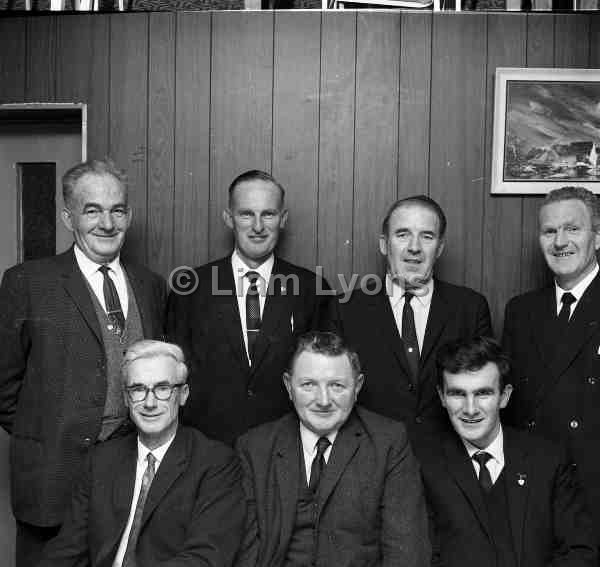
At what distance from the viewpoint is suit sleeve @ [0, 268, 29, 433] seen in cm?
238

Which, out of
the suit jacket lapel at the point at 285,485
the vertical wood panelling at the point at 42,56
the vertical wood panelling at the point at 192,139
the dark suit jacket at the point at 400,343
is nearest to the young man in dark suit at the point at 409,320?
the dark suit jacket at the point at 400,343

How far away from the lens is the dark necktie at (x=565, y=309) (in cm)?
255

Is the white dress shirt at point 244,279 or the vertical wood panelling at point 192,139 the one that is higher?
the vertical wood panelling at point 192,139

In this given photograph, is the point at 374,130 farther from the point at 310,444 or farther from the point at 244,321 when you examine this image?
the point at 310,444

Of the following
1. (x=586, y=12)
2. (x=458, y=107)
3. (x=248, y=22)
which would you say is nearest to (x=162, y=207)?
(x=248, y=22)

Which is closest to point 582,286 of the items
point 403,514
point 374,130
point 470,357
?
point 470,357

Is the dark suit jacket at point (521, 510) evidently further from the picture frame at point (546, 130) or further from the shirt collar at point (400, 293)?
the picture frame at point (546, 130)

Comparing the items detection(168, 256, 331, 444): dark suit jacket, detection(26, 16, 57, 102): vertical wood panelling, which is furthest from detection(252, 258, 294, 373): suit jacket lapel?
detection(26, 16, 57, 102): vertical wood panelling

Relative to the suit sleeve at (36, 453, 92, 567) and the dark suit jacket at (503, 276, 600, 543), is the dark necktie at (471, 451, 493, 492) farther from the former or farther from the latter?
the suit sleeve at (36, 453, 92, 567)

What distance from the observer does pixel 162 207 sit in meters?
3.25

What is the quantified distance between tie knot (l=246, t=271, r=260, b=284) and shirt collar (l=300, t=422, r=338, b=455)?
66 cm

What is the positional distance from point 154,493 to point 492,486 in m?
1.04

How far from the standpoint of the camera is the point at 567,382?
2.49 metres

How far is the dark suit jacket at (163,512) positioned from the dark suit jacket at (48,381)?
17 centimetres
